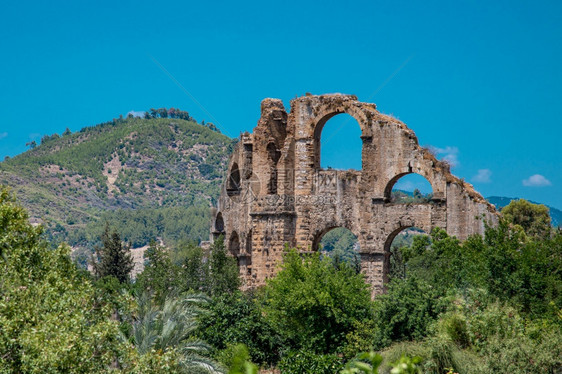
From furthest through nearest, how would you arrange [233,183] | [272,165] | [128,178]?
[128,178], [233,183], [272,165]

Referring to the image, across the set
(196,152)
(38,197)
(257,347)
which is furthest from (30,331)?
(196,152)

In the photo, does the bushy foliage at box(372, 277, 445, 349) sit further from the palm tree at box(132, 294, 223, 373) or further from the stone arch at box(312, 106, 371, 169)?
the stone arch at box(312, 106, 371, 169)

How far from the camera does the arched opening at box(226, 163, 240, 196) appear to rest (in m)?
40.7

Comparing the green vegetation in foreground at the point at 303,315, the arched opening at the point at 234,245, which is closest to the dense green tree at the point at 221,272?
the green vegetation in foreground at the point at 303,315

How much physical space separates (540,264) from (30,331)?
576 inches

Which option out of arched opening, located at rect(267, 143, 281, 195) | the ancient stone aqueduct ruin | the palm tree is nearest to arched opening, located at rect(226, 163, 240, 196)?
the ancient stone aqueduct ruin

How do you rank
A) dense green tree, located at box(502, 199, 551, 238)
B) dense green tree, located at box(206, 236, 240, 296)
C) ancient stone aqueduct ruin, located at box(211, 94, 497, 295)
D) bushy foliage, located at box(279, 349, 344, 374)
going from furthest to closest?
dense green tree, located at box(502, 199, 551, 238) < dense green tree, located at box(206, 236, 240, 296) < ancient stone aqueduct ruin, located at box(211, 94, 497, 295) < bushy foliage, located at box(279, 349, 344, 374)

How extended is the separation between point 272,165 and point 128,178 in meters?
122

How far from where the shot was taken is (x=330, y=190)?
3478 centimetres

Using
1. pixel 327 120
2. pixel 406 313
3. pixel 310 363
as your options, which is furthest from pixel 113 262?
pixel 406 313

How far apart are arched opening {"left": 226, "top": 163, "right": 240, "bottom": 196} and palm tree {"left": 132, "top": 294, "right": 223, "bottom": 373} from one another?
14.3 m

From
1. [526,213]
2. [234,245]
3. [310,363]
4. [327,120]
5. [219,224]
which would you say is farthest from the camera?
[526,213]

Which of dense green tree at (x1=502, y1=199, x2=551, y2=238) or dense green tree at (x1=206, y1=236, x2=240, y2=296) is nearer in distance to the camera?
dense green tree at (x1=206, y1=236, x2=240, y2=296)

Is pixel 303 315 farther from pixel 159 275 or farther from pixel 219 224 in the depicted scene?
pixel 219 224
